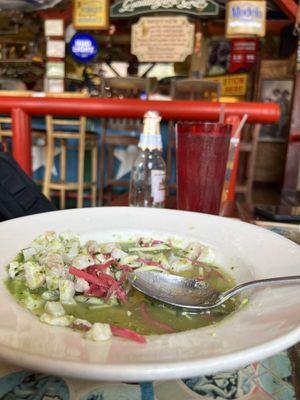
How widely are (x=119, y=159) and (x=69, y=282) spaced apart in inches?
172

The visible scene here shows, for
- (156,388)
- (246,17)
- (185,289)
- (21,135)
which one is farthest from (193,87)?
(156,388)

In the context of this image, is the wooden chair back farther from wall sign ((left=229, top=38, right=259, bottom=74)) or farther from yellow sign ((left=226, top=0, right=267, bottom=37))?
wall sign ((left=229, top=38, right=259, bottom=74))

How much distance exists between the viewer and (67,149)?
4.56 meters

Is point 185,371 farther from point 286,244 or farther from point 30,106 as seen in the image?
point 30,106

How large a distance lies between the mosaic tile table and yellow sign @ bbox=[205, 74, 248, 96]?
8.20 meters

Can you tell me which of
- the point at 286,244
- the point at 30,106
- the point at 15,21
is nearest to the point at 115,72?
the point at 15,21

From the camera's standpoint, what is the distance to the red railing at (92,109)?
146 centimetres

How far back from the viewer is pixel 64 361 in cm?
33

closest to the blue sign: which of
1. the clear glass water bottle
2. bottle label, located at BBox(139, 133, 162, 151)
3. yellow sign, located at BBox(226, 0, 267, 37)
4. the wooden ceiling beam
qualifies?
yellow sign, located at BBox(226, 0, 267, 37)

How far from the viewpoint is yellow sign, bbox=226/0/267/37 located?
4734mm

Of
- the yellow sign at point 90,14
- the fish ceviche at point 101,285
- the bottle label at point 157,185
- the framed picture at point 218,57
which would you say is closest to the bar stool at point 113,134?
the yellow sign at point 90,14

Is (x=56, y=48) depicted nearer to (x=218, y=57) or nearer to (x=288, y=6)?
(x=218, y=57)

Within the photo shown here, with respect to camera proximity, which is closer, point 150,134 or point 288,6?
point 150,134

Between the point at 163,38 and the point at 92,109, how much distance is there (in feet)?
15.0
